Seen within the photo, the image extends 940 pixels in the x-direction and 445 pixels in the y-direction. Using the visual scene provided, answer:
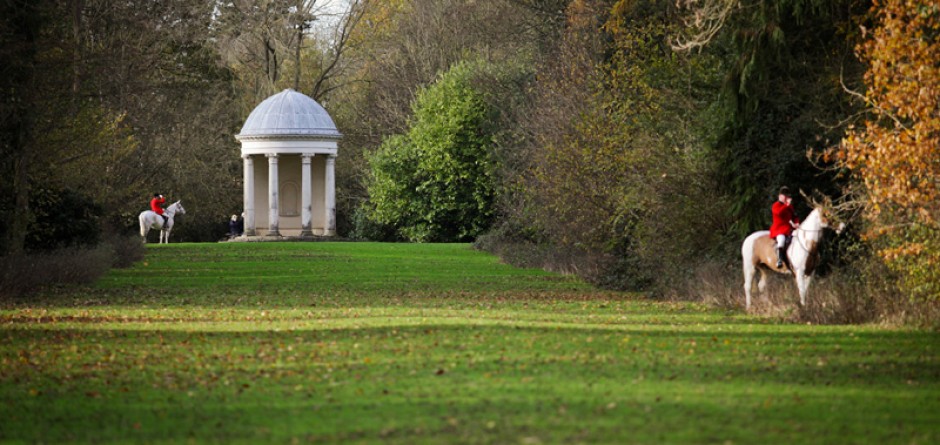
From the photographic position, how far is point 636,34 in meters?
29.2

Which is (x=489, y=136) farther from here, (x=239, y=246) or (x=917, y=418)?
(x=917, y=418)

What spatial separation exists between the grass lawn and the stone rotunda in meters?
35.7

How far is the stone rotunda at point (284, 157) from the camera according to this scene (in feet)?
195

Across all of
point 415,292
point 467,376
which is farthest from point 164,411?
point 415,292

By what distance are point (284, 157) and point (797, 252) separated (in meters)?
45.3

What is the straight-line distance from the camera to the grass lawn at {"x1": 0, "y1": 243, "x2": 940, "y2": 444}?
965 cm

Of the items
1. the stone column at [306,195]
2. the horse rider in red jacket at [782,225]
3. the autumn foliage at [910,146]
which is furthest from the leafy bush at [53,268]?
the stone column at [306,195]

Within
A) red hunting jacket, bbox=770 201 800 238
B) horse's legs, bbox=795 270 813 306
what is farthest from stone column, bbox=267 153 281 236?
horse's legs, bbox=795 270 813 306

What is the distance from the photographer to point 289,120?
5953 cm

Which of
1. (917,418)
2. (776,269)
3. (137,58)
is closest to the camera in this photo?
(917,418)

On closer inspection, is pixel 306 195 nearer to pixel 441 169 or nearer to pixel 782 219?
pixel 441 169

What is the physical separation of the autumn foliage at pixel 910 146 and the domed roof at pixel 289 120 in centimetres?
→ 4376

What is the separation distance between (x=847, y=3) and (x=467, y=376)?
469 inches

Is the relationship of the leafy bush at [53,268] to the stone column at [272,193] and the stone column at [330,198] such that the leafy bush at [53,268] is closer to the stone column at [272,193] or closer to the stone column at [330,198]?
the stone column at [272,193]
